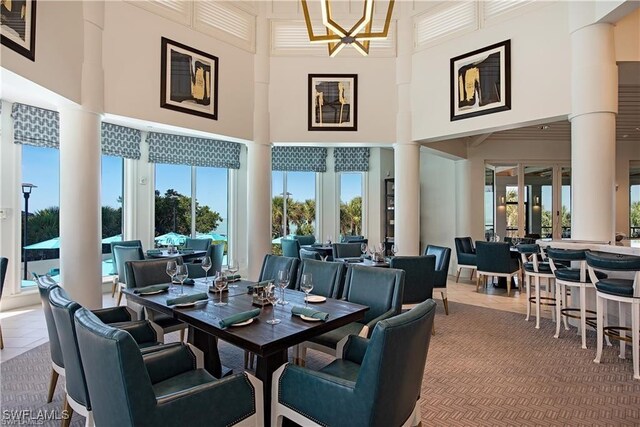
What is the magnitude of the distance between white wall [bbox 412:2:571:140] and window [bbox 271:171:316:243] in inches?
149

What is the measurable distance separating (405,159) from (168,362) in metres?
5.10

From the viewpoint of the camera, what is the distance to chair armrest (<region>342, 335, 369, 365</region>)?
2.29 metres

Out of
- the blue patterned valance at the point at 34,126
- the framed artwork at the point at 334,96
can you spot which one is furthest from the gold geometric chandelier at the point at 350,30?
the blue patterned valance at the point at 34,126

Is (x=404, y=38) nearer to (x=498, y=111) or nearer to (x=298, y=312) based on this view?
(x=498, y=111)

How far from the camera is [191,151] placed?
7598 mm

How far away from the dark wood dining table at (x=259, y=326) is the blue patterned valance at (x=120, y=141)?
4.40 meters

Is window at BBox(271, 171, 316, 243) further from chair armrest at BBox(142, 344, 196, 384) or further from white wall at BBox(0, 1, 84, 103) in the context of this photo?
chair armrest at BBox(142, 344, 196, 384)

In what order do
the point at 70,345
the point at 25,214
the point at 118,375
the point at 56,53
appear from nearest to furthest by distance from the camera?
the point at 118,375 → the point at 70,345 → the point at 56,53 → the point at 25,214

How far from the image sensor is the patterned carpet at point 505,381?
2506 millimetres

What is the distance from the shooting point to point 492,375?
314 cm

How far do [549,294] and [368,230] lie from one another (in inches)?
167

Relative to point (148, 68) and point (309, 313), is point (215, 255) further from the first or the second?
point (309, 313)

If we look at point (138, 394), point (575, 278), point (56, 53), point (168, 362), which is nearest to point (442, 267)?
point (575, 278)

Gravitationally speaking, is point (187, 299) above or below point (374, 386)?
above
